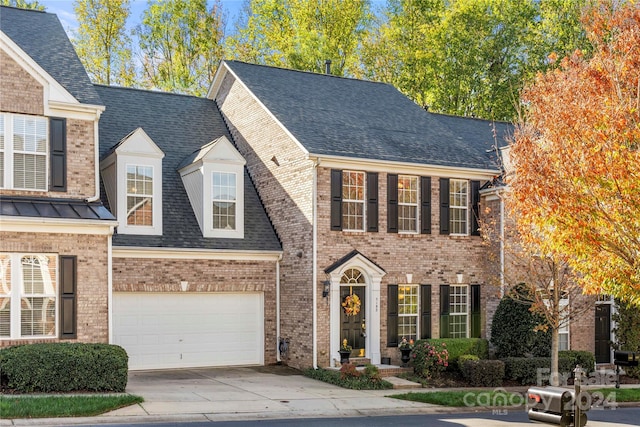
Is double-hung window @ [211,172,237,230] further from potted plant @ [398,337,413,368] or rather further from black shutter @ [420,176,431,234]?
potted plant @ [398,337,413,368]

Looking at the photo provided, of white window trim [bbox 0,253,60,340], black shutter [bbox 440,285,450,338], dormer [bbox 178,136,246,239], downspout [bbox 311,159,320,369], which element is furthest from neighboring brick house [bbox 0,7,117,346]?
black shutter [bbox 440,285,450,338]

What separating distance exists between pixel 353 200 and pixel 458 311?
529cm

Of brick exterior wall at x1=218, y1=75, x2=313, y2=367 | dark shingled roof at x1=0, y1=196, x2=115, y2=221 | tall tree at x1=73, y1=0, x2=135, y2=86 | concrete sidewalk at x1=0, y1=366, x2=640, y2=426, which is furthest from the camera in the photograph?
tall tree at x1=73, y1=0, x2=135, y2=86

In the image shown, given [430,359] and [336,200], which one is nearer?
[430,359]

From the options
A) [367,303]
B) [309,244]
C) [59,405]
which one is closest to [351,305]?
[367,303]

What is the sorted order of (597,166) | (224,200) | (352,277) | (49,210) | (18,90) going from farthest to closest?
(224,200) < (352,277) < (18,90) < (49,210) < (597,166)

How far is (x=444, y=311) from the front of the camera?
23969 millimetres

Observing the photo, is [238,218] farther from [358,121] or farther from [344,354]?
[358,121]

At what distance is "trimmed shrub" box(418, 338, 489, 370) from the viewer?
22234 mm

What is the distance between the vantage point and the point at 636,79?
44.3 feet

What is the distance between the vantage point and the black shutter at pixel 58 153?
18734mm

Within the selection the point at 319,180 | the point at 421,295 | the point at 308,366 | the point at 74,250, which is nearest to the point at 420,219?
the point at 421,295

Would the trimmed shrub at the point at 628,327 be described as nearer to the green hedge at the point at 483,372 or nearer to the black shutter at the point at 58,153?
the green hedge at the point at 483,372

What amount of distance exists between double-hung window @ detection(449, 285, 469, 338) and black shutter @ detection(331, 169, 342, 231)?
4.79 metres
